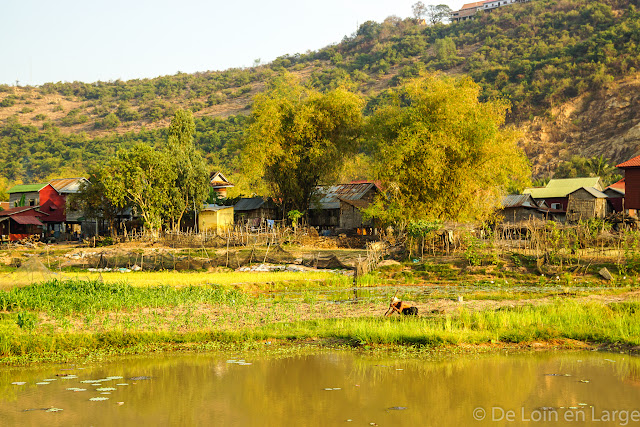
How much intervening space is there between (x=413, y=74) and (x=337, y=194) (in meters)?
77.1

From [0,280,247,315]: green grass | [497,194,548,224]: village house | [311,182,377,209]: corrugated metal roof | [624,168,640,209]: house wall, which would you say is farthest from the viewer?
[497,194,548,224]: village house

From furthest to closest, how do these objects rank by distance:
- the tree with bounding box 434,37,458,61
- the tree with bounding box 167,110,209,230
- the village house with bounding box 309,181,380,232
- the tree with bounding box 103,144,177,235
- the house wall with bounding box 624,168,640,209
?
the tree with bounding box 434,37,458,61 → the tree with bounding box 167,110,209,230 → the village house with bounding box 309,181,380,232 → the tree with bounding box 103,144,177,235 → the house wall with bounding box 624,168,640,209

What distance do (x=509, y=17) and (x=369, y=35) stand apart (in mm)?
43644

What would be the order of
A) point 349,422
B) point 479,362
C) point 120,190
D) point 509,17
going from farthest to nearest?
point 509,17
point 120,190
point 479,362
point 349,422

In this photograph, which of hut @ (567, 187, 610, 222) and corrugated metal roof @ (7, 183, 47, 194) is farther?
corrugated metal roof @ (7, 183, 47, 194)

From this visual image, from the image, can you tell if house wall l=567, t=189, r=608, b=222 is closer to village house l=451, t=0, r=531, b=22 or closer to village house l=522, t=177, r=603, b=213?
village house l=522, t=177, r=603, b=213

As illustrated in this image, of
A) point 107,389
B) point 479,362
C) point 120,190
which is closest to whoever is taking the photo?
point 107,389

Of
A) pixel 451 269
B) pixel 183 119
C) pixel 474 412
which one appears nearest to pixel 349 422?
pixel 474 412

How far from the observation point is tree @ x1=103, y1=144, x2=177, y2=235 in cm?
4481

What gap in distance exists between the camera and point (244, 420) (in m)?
8.15

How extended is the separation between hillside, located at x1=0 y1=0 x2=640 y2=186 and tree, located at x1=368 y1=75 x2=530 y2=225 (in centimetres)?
2048

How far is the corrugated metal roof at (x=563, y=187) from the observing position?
55.1 m

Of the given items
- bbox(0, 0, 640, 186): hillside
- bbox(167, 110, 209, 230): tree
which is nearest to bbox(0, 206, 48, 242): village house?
bbox(167, 110, 209, 230): tree

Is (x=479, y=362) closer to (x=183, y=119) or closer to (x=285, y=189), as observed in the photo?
(x=285, y=189)
